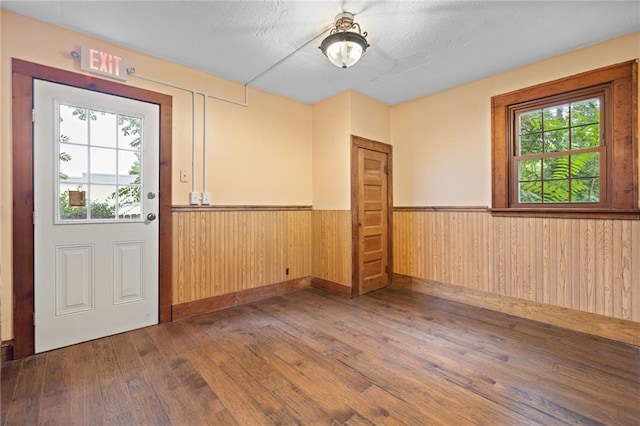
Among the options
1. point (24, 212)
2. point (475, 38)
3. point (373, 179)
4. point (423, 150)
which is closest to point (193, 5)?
point (24, 212)

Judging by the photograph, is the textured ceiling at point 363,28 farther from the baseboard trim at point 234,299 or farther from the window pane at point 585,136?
the baseboard trim at point 234,299

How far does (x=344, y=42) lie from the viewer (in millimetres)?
2213

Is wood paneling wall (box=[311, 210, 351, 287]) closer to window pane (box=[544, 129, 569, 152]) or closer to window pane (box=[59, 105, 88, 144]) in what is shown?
window pane (box=[544, 129, 569, 152])

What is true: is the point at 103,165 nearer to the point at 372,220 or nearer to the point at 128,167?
the point at 128,167

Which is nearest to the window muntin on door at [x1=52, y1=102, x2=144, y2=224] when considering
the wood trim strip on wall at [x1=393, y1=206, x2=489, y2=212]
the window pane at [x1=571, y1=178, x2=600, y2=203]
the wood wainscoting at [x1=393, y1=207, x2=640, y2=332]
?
the wood trim strip on wall at [x1=393, y1=206, x2=489, y2=212]

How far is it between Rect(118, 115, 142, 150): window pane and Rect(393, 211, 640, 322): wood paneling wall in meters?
3.23

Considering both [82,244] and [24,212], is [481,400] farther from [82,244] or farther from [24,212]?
[24,212]

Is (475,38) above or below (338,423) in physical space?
above

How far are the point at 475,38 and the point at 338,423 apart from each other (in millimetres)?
3016

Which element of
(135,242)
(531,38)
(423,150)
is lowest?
(135,242)

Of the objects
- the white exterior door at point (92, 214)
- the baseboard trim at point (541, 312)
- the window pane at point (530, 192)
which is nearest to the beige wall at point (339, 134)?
the baseboard trim at point (541, 312)

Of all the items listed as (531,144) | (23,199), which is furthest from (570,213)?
(23,199)

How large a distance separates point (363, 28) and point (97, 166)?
2.51 meters

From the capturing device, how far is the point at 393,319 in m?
2.90
